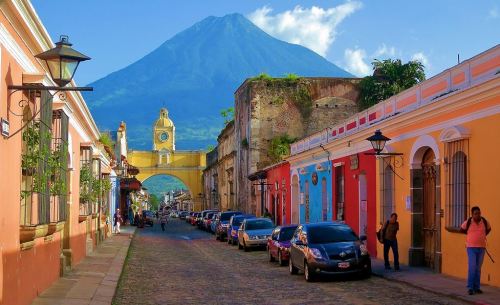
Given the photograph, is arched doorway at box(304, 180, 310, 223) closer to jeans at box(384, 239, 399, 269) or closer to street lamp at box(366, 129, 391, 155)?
street lamp at box(366, 129, 391, 155)

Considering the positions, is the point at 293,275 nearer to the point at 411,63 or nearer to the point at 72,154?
the point at 72,154

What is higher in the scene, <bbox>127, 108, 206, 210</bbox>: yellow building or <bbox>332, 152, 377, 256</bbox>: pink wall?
<bbox>127, 108, 206, 210</bbox>: yellow building

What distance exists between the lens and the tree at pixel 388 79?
139 ft

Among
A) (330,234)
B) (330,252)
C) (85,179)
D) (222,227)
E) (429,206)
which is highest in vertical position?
(85,179)

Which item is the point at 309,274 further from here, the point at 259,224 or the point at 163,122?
the point at 163,122

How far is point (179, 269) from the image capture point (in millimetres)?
21188

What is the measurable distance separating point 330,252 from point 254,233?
12.6m

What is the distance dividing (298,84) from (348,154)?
73.3 feet

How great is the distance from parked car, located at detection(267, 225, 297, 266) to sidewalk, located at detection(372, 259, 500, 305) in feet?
9.04

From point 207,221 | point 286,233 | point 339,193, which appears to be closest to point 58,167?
point 286,233

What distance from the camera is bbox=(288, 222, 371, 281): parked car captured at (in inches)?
651

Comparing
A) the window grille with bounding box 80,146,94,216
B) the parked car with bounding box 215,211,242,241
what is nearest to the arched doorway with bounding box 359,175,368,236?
the window grille with bounding box 80,146,94,216

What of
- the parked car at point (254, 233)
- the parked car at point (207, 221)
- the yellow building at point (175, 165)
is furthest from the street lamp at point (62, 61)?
the yellow building at point (175, 165)

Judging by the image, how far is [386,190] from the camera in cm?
2108
